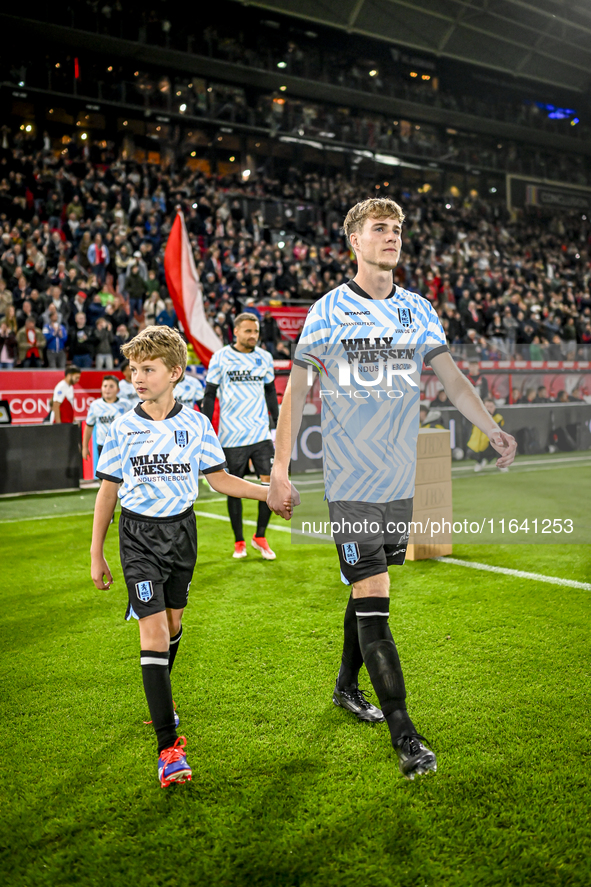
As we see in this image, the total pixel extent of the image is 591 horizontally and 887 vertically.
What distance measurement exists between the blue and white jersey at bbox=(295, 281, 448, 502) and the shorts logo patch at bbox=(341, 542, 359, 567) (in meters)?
0.21

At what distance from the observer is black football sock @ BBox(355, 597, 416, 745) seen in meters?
2.86

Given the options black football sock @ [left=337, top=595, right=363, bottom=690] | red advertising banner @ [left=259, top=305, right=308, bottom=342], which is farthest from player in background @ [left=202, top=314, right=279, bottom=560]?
red advertising banner @ [left=259, top=305, right=308, bottom=342]

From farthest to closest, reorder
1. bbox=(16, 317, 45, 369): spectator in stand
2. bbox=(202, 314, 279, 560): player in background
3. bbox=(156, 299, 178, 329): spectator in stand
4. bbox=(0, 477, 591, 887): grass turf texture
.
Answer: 1. bbox=(156, 299, 178, 329): spectator in stand
2. bbox=(16, 317, 45, 369): spectator in stand
3. bbox=(202, 314, 279, 560): player in background
4. bbox=(0, 477, 591, 887): grass turf texture

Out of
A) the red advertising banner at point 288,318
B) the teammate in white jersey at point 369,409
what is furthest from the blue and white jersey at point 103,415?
the red advertising banner at point 288,318

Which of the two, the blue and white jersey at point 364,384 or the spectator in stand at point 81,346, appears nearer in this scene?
the blue and white jersey at point 364,384

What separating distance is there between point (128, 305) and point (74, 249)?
2871mm

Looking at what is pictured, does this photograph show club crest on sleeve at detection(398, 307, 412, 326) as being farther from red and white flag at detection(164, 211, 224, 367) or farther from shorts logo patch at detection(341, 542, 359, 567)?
red and white flag at detection(164, 211, 224, 367)

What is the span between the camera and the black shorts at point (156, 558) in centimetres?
298

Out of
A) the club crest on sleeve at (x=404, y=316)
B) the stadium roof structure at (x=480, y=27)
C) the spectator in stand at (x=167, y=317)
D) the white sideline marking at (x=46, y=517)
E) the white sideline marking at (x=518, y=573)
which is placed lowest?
→ the white sideline marking at (x=518, y=573)

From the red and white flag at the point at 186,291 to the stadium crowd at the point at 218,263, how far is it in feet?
8.86

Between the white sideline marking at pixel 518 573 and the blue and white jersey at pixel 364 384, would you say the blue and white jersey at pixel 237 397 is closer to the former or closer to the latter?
the white sideline marking at pixel 518 573

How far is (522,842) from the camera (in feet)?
7.90

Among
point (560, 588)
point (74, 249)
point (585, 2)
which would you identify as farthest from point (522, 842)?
point (585, 2)

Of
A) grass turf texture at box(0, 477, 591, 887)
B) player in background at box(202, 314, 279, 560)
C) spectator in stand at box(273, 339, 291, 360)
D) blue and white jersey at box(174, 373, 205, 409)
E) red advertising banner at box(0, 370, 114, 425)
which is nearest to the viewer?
grass turf texture at box(0, 477, 591, 887)
